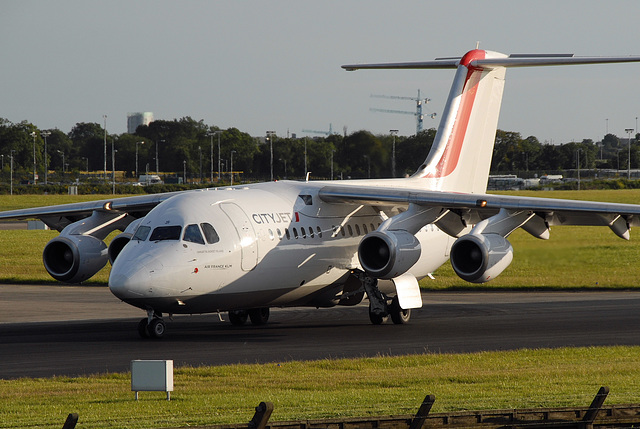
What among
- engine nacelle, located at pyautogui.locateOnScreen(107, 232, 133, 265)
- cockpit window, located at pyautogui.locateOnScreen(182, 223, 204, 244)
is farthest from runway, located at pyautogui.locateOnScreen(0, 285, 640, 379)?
cockpit window, located at pyautogui.locateOnScreen(182, 223, 204, 244)

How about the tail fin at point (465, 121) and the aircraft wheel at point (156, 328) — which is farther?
the tail fin at point (465, 121)

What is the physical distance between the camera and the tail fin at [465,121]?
2944 cm

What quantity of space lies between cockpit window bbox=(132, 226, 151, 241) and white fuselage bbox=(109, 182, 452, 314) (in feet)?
0.09

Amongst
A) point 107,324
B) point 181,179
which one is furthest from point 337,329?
point 181,179

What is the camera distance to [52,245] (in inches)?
984

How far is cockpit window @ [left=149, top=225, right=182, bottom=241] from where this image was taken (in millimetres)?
21781

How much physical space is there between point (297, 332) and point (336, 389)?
898 centimetres

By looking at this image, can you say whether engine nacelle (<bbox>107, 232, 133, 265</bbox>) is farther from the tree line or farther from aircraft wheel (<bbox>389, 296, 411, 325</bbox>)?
the tree line

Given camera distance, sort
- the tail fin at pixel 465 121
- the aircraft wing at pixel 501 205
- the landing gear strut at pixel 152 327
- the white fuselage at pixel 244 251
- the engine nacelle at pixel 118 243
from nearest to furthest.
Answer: the white fuselage at pixel 244 251 < the landing gear strut at pixel 152 327 < the aircraft wing at pixel 501 205 < the engine nacelle at pixel 118 243 < the tail fin at pixel 465 121

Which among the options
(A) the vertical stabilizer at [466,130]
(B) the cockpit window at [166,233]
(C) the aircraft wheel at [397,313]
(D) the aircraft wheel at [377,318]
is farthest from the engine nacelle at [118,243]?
(A) the vertical stabilizer at [466,130]

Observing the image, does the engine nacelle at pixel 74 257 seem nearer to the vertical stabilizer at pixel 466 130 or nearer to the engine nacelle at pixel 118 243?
the engine nacelle at pixel 118 243

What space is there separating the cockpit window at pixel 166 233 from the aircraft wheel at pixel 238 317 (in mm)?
4730

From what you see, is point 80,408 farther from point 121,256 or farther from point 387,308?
point 387,308

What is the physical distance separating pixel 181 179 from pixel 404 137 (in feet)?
299
